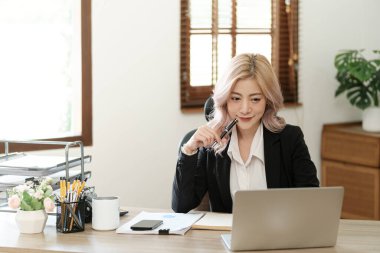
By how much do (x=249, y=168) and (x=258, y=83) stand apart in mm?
343

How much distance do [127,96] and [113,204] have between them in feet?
6.43

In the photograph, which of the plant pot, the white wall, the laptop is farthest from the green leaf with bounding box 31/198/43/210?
the plant pot

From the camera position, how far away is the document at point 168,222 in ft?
7.55

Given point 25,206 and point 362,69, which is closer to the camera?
point 25,206

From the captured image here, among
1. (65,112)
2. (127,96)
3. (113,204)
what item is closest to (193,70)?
(127,96)

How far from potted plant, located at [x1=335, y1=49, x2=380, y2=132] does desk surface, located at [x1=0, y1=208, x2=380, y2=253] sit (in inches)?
103

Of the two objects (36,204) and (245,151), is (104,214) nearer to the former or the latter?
(36,204)

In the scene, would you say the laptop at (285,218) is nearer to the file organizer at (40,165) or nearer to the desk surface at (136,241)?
the desk surface at (136,241)

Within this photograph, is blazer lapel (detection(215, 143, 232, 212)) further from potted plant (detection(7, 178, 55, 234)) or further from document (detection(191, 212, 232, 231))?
potted plant (detection(7, 178, 55, 234))

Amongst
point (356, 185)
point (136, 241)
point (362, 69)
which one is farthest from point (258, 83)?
point (356, 185)

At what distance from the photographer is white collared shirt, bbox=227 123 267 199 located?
2.74 meters

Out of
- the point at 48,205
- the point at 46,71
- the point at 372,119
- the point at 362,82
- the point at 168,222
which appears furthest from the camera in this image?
the point at 362,82

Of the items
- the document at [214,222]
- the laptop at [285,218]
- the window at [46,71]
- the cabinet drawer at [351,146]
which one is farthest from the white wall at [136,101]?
the laptop at [285,218]

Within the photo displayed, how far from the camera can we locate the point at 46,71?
410 cm
